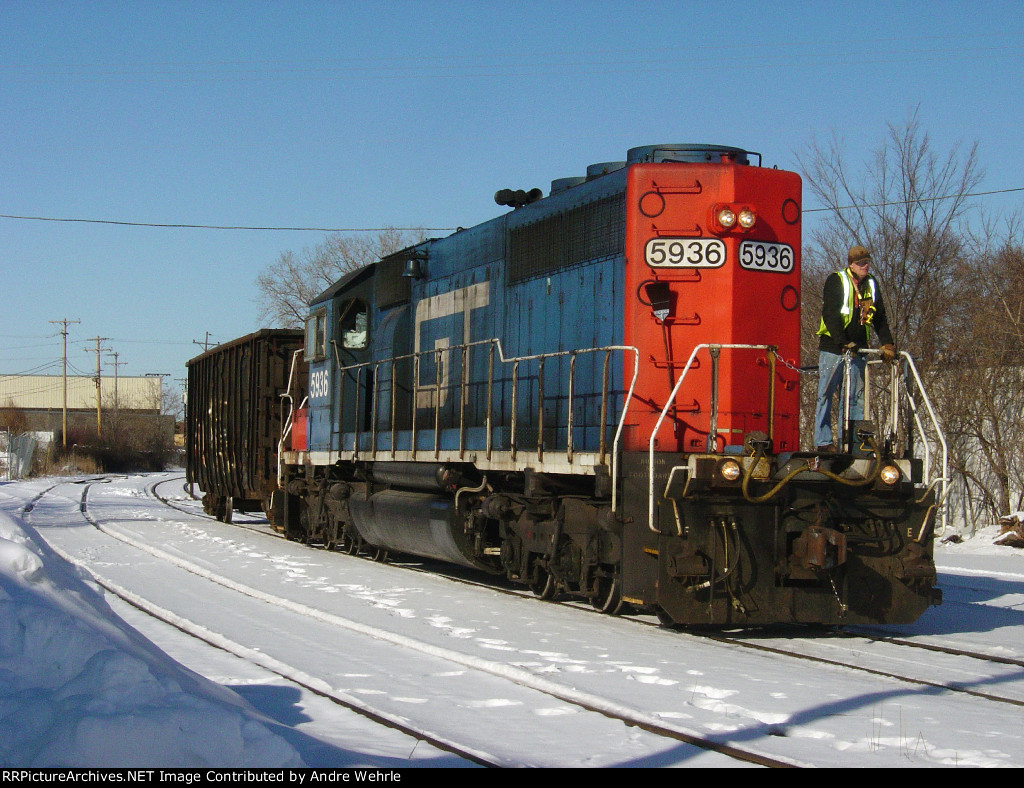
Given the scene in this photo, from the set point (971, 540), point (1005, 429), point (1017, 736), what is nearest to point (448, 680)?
point (1017, 736)

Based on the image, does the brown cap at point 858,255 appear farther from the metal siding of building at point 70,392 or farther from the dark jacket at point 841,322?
the metal siding of building at point 70,392

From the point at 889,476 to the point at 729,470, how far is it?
48.6 inches

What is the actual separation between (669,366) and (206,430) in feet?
50.9

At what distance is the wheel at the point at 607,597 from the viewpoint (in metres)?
8.60

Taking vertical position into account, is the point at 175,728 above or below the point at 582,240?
below

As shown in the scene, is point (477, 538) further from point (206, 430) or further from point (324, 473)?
point (206, 430)

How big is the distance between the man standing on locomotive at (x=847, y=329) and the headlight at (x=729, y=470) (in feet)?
3.38

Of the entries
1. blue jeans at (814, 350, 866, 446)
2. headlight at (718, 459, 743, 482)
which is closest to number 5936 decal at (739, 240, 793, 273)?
blue jeans at (814, 350, 866, 446)

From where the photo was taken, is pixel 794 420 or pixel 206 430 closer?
pixel 794 420

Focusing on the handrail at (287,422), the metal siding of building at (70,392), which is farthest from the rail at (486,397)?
the metal siding of building at (70,392)

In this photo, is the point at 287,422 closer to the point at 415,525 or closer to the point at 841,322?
the point at 415,525

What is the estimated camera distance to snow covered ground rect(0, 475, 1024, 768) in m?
3.95

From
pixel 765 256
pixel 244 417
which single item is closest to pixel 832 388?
pixel 765 256

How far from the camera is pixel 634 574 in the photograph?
779cm
